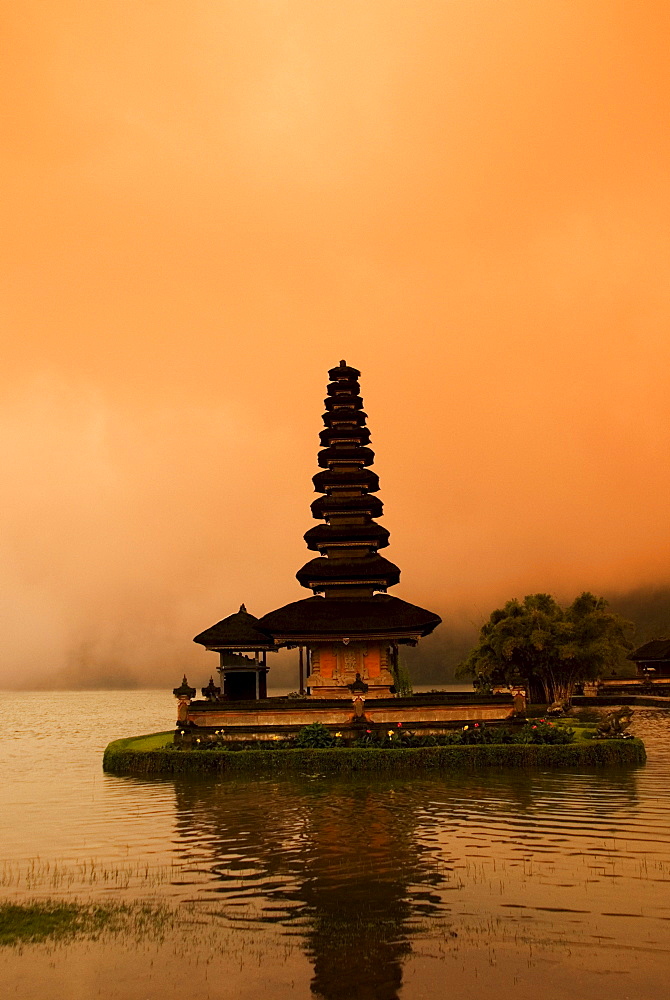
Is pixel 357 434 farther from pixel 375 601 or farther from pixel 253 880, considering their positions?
pixel 253 880

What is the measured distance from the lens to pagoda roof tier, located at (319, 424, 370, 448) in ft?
138

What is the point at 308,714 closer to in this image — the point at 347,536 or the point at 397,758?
the point at 397,758

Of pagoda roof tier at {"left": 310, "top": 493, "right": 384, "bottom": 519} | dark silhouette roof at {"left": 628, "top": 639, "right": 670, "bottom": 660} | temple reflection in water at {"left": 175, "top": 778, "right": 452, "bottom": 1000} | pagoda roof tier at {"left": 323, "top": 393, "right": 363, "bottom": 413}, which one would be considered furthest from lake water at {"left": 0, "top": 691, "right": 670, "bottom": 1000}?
dark silhouette roof at {"left": 628, "top": 639, "right": 670, "bottom": 660}

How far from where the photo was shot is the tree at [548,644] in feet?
170

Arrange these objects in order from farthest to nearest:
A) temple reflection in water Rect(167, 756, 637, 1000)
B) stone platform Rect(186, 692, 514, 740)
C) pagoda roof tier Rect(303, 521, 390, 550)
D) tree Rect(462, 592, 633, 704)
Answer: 1. tree Rect(462, 592, 633, 704)
2. pagoda roof tier Rect(303, 521, 390, 550)
3. stone platform Rect(186, 692, 514, 740)
4. temple reflection in water Rect(167, 756, 637, 1000)

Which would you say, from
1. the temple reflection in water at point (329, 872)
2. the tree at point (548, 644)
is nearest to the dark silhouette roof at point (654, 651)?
the tree at point (548, 644)

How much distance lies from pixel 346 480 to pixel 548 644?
67.1ft

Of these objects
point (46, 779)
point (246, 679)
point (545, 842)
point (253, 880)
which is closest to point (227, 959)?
point (253, 880)

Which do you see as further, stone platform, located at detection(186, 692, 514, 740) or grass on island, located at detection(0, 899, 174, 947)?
stone platform, located at detection(186, 692, 514, 740)

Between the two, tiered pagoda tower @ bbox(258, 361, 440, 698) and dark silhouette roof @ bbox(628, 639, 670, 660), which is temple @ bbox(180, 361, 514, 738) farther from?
dark silhouette roof @ bbox(628, 639, 670, 660)

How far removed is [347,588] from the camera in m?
37.8

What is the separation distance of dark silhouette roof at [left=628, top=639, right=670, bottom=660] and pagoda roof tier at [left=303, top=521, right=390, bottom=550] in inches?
2141

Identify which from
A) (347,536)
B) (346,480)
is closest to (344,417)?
(346,480)

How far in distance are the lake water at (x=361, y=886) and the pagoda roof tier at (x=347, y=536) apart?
16.7m
